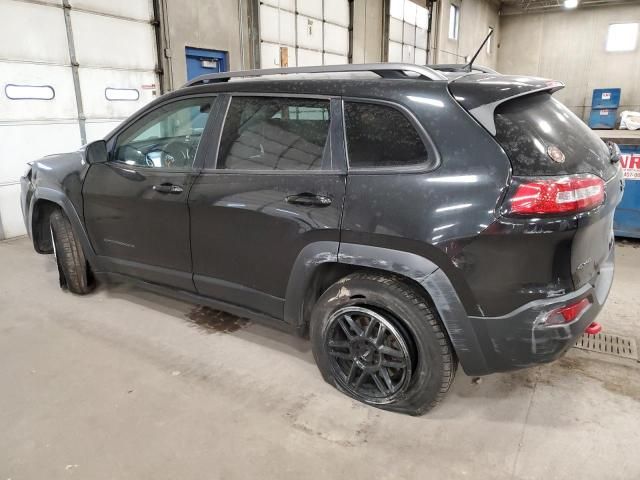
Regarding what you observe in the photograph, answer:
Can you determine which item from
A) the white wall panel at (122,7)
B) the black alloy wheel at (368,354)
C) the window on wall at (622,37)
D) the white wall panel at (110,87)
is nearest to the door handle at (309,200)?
the black alloy wheel at (368,354)

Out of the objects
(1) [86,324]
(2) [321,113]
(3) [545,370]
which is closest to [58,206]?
(1) [86,324]

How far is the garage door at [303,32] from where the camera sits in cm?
827

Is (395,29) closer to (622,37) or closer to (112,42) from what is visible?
(112,42)

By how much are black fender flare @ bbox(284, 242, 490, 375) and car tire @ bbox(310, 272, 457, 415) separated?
0.08 m

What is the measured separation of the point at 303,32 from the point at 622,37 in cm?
1583

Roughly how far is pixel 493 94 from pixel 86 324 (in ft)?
9.34

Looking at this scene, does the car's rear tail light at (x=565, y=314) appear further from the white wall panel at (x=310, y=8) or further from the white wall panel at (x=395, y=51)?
the white wall panel at (x=395, y=51)

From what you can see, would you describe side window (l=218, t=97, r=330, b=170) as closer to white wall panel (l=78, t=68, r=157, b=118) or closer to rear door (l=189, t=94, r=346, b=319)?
rear door (l=189, t=94, r=346, b=319)

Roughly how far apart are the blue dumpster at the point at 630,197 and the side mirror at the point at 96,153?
4.66 m

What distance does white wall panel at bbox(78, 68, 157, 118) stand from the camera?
5941 mm

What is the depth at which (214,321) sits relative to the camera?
3.25m

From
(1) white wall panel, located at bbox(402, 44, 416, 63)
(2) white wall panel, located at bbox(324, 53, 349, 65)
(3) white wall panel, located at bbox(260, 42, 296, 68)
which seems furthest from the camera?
(1) white wall panel, located at bbox(402, 44, 416, 63)

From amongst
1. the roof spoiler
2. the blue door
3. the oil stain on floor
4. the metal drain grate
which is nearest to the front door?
the oil stain on floor

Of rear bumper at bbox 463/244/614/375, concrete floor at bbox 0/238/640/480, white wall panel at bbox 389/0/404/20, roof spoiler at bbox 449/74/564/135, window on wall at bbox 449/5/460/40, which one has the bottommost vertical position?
concrete floor at bbox 0/238/640/480
